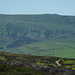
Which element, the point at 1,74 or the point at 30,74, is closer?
the point at 1,74

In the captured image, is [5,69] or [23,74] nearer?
[23,74]

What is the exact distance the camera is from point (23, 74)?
2508cm

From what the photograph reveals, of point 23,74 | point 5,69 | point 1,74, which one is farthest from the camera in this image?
point 5,69

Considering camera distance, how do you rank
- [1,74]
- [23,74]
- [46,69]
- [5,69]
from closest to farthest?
1. [1,74]
2. [23,74]
3. [5,69]
4. [46,69]

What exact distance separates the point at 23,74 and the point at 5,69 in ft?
14.2

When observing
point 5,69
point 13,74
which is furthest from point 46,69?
point 13,74

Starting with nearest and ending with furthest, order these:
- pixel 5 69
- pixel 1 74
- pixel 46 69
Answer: pixel 1 74
pixel 5 69
pixel 46 69

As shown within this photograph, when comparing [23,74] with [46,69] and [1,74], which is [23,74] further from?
[46,69]

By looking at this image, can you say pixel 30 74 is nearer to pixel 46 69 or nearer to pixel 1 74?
pixel 1 74

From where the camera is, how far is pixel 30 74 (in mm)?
25859

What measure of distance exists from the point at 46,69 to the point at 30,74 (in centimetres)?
884

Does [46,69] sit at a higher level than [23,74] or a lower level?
lower

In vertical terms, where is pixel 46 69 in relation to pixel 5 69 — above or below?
below

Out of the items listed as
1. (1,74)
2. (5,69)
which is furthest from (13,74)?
(5,69)
